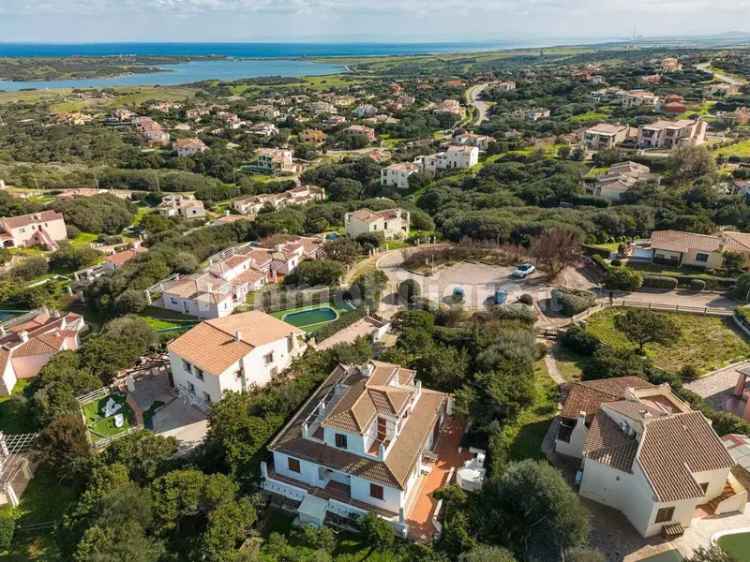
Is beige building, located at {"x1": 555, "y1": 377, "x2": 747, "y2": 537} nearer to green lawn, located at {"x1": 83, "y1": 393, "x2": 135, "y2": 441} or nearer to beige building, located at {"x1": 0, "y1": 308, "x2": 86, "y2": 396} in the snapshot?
green lawn, located at {"x1": 83, "y1": 393, "x2": 135, "y2": 441}

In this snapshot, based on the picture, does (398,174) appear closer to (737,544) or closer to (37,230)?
(37,230)

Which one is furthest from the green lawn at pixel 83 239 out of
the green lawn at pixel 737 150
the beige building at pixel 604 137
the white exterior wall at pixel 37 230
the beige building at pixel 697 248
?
the green lawn at pixel 737 150

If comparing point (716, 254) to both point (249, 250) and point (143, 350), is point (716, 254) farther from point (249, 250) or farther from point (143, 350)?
point (143, 350)

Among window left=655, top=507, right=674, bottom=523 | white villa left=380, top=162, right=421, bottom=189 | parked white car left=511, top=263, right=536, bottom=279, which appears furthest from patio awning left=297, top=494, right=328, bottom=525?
white villa left=380, top=162, right=421, bottom=189

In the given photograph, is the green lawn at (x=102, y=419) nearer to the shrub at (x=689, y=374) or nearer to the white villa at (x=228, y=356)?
the white villa at (x=228, y=356)

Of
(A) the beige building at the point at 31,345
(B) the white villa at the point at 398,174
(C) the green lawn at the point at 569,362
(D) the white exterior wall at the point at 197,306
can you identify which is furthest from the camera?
(B) the white villa at the point at 398,174

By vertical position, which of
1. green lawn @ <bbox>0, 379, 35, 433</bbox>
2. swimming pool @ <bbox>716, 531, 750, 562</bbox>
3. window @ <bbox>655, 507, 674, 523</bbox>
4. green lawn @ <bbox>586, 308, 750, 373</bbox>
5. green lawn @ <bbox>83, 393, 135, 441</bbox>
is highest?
window @ <bbox>655, 507, 674, 523</bbox>
